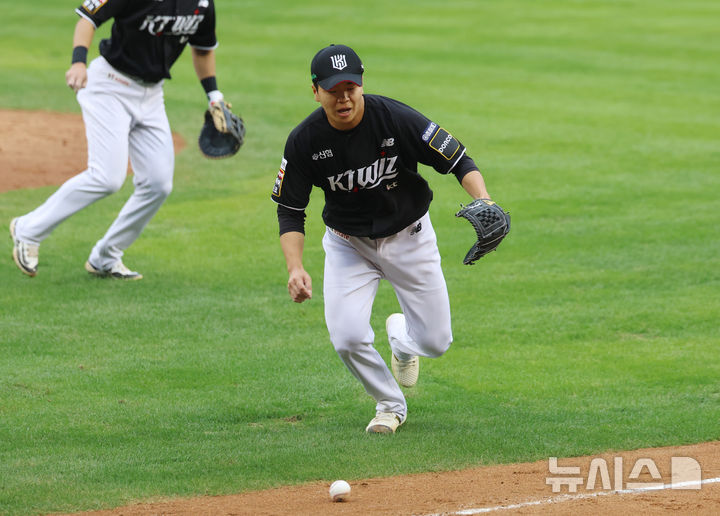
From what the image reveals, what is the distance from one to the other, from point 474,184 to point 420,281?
685 mm

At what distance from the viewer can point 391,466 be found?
17.8ft

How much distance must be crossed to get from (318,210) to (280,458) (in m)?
6.35

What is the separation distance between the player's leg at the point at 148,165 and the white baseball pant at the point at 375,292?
3.15 metres

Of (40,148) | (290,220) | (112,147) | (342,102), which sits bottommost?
(290,220)

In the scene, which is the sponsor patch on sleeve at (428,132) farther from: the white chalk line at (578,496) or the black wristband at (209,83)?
the black wristband at (209,83)

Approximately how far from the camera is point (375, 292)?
230 inches

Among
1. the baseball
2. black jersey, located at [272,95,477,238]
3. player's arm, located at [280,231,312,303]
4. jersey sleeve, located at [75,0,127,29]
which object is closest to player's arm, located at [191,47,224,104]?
jersey sleeve, located at [75,0,127,29]

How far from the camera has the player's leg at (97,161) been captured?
8.51 m

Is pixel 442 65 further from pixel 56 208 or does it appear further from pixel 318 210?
A: pixel 56 208

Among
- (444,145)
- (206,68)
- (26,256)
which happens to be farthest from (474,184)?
(26,256)

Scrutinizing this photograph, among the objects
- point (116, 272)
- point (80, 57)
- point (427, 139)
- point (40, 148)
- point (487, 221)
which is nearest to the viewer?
point (487, 221)

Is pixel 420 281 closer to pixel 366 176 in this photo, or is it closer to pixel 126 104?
pixel 366 176

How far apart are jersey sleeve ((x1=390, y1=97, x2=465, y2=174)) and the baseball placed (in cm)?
175

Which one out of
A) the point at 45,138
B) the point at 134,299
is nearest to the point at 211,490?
the point at 134,299
